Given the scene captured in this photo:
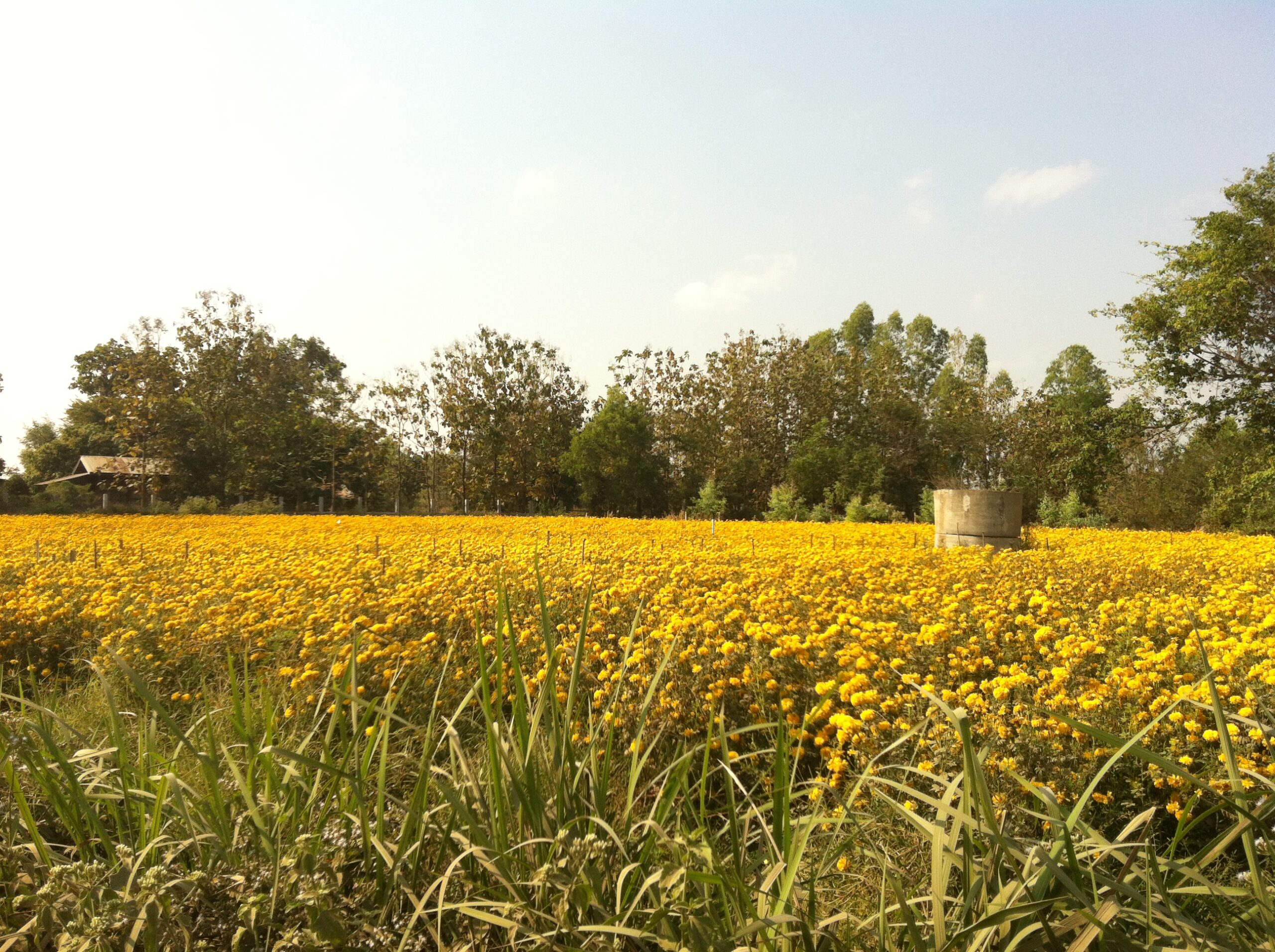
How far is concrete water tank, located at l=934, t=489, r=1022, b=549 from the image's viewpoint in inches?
420

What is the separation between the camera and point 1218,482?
65.8 feet

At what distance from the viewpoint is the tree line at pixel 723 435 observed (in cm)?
2052

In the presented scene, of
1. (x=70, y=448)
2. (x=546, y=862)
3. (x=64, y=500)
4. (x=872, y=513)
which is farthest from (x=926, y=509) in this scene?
(x=70, y=448)

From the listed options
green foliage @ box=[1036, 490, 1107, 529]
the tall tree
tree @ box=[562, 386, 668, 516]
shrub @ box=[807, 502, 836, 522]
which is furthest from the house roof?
green foliage @ box=[1036, 490, 1107, 529]

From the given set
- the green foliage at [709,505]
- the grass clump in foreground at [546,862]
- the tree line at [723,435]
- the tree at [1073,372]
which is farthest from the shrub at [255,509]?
the tree at [1073,372]

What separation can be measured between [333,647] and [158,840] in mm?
2332

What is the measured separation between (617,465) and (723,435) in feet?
16.4

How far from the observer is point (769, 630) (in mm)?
3844

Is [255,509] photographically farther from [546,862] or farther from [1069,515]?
[546,862]

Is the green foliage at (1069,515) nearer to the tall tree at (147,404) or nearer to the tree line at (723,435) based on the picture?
the tree line at (723,435)

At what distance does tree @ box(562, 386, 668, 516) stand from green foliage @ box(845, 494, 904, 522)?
8.93 metres

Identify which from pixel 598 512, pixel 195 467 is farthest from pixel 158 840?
pixel 195 467

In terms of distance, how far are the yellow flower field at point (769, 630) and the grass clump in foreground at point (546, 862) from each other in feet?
1.01

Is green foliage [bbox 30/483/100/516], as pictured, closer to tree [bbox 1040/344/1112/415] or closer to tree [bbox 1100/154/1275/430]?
tree [bbox 1100/154/1275/430]
